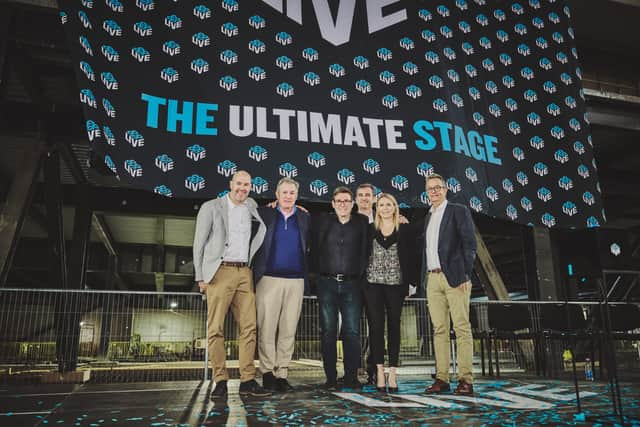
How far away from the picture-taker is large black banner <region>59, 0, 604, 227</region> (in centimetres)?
405

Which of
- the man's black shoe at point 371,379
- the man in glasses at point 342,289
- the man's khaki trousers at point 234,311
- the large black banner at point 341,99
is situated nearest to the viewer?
the man's khaki trousers at point 234,311

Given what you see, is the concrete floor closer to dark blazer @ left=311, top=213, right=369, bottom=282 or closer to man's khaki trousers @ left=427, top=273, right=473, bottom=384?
man's khaki trousers @ left=427, top=273, right=473, bottom=384

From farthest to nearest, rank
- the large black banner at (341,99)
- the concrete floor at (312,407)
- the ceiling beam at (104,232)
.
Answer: the ceiling beam at (104,232) → the large black banner at (341,99) → the concrete floor at (312,407)

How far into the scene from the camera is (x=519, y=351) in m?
6.66

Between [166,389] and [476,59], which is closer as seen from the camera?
[166,389]

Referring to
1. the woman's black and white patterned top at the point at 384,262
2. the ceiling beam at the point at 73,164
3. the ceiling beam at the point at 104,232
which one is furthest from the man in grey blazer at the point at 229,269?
the ceiling beam at the point at 104,232

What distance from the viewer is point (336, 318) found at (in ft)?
12.0

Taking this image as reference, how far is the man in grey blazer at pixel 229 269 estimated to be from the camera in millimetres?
3381

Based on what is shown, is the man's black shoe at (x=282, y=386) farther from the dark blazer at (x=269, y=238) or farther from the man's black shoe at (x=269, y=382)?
the dark blazer at (x=269, y=238)

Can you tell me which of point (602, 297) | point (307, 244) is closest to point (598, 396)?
point (602, 297)

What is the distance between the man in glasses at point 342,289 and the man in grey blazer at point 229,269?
51cm

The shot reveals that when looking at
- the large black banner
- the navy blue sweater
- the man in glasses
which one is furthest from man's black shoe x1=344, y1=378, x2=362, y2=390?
the large black banner

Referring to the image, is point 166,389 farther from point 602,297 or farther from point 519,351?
point 519,351

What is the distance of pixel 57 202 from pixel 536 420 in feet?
22.7
